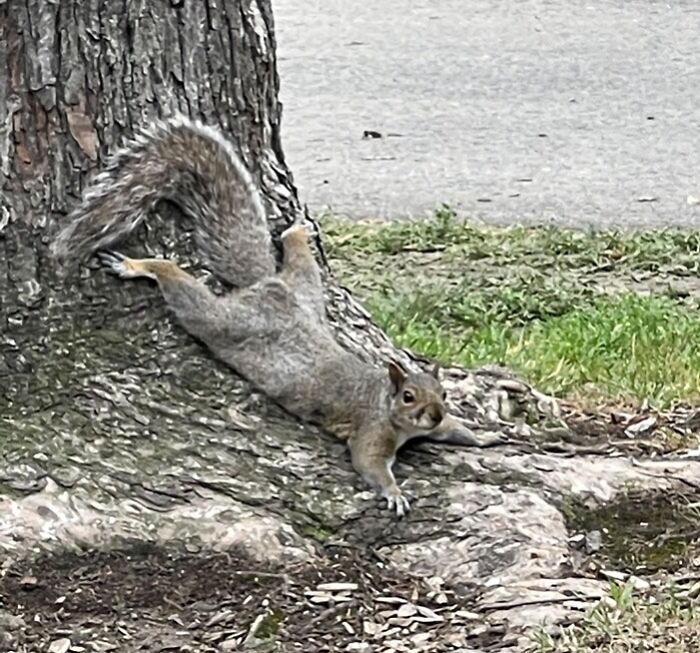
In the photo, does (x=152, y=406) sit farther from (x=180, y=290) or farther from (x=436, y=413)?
(x=436, y=413)

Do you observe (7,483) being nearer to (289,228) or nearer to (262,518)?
(262,518)

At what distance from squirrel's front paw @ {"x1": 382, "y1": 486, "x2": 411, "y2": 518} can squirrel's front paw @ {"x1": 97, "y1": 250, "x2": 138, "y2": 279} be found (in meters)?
0.71

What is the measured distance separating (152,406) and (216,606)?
0.51 meters

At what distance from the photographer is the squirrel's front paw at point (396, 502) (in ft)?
10.3

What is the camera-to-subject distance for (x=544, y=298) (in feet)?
17.4

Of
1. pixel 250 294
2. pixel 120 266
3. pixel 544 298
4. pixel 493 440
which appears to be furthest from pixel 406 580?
pixel 544 298

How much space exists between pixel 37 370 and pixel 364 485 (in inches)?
28.6

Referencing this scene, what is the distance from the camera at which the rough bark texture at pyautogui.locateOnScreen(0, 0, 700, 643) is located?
3.04m

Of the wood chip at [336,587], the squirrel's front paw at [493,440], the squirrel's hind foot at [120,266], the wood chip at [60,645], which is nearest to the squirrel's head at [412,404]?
the squirrel's front paw at [493,440]

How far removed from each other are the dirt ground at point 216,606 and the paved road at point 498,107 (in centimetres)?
364

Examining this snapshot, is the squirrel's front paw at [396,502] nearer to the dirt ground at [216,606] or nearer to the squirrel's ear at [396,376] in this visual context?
the dirt ground at [216,606]

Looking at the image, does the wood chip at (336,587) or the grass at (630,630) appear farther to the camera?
the wood chip at (336,587)

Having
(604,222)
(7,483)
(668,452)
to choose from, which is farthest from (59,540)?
(604,222)

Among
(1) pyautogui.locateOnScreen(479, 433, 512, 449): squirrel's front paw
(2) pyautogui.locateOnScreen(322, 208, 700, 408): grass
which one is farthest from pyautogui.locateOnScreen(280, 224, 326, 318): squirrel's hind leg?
(2) pyautogui.locateOnScreen(322, 208, 700, 408): grass
